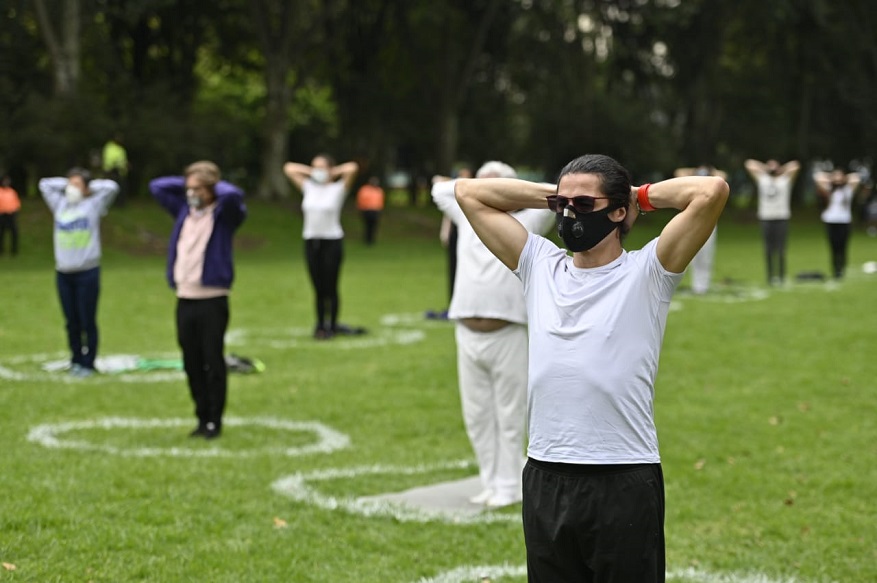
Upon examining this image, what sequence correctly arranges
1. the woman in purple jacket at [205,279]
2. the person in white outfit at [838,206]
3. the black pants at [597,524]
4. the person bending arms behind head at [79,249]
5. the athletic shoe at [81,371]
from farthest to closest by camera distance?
the person in white outfit at [838,206] < the athletic shoe at [81,371] < the person bending arms behind head at [79,249] < the woman in purple jacket at [205,279] < the black pants at [597,524]

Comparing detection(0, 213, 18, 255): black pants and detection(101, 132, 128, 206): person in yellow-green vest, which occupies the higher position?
detection(101, 132, 128, 206): person in yellow-green vest

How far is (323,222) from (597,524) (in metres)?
12.1

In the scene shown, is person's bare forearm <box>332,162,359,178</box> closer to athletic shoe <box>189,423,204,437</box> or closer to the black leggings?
the black leggings

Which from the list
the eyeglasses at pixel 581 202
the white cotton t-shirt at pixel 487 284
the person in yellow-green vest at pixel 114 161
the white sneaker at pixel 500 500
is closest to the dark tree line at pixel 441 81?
the person in yellow-green vest at pixel 114 161

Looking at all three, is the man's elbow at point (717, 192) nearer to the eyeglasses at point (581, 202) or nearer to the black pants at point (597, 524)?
the eyeglasses at point (581, 202)

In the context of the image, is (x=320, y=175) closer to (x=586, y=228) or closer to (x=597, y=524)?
(x=586, y=228)

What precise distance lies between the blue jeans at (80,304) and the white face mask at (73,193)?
744 millimetres

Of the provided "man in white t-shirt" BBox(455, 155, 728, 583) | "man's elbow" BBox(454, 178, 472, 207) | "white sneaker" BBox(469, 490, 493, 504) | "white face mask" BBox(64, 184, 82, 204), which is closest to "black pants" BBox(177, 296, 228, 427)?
"white sneaker" BBox(469, 490, 493, 504)

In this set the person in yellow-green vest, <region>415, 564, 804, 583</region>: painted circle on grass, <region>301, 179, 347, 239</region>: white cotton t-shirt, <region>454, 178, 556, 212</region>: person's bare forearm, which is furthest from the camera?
the person in yellow-green vest

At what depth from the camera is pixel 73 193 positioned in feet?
42.0

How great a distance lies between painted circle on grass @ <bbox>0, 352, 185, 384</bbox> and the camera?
42.4 ft

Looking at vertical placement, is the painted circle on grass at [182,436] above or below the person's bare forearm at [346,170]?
below

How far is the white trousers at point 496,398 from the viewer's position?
7926mm

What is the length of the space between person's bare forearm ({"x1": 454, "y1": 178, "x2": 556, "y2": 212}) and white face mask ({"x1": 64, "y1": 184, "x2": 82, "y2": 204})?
8907mm
